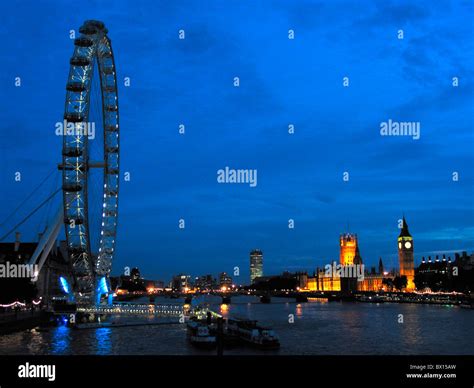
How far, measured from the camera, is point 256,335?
38969 millimetres

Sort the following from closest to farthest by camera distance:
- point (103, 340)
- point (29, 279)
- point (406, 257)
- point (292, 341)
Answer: point (292, 341)
point (103, 340)
point (29, 279)
point (406, 257)

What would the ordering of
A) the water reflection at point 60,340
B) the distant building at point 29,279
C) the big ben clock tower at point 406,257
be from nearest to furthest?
the water reflection at point 60,340, the distant building at point 29,279, the big ben clock tower at point 406,257

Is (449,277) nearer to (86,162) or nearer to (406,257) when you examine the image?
(406,257)

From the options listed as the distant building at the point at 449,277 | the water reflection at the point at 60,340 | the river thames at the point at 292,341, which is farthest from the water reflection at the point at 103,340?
the distant building at the point at 449,277

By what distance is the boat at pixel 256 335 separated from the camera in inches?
1474

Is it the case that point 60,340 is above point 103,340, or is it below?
above

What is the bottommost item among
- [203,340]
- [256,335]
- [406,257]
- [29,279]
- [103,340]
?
[103,340]

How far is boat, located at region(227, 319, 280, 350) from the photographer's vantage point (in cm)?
3744

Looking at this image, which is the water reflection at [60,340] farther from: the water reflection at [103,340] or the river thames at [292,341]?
the water reflection at [103,340]

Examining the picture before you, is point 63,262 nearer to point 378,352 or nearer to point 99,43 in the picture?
point 99,43

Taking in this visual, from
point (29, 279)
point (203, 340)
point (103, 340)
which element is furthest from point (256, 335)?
point (29, 279)

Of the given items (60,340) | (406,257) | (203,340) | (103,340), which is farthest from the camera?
(406,257)
